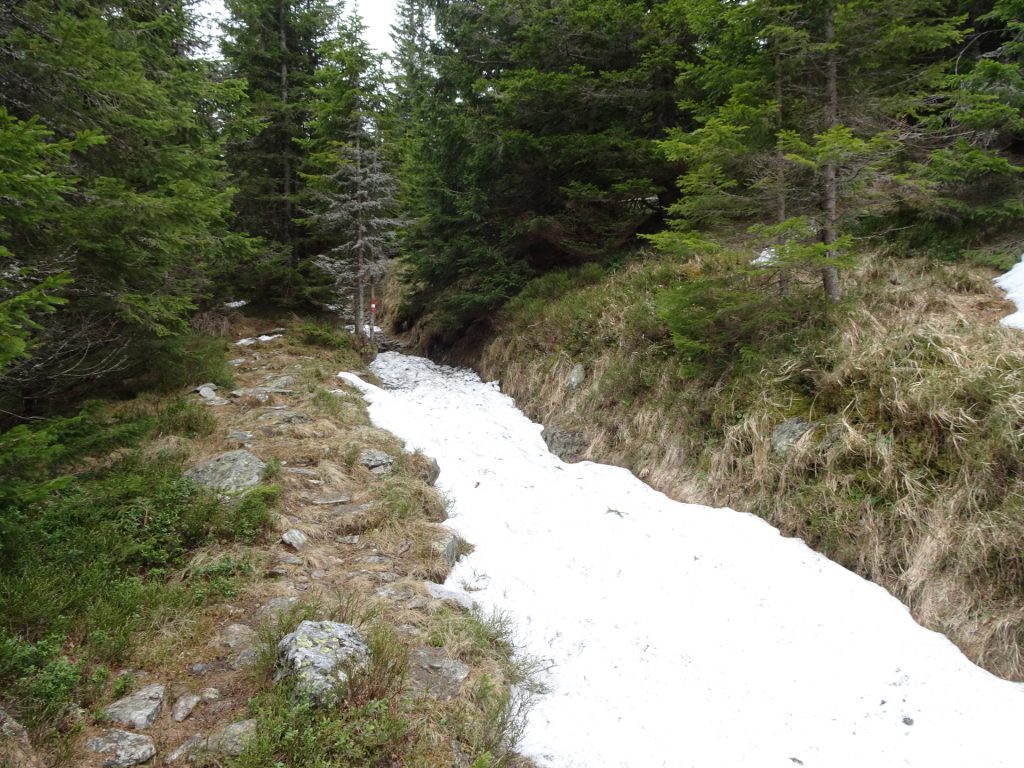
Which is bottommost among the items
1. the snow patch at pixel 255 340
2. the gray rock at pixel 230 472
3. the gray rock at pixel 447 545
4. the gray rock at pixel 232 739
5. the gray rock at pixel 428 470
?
the gray rock at pixel 447 545

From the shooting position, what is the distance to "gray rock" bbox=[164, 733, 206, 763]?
2805 mm

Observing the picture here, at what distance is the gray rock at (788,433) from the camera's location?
6.40 meters

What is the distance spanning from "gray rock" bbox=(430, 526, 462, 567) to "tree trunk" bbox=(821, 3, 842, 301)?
6195mm

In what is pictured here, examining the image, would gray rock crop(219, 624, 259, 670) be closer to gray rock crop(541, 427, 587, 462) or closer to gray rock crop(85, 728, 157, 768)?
gray rock crop(85, 728, 157, 768)

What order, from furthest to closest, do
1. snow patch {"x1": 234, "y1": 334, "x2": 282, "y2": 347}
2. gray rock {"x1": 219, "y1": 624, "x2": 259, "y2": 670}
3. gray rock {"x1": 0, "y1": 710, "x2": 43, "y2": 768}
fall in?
snow patch {"x1": 234, "y1": 334, "x2": 282, "y2": 347}
gray rock {"x1": 219, "y1": 624, "x2": 259, "y2": 670}
gray rock {"x1": 0, "y1": 710, "x2": 43, "y2": 768}

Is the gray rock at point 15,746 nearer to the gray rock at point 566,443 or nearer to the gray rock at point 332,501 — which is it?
the gray rock at point 332,501

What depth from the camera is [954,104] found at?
822cm

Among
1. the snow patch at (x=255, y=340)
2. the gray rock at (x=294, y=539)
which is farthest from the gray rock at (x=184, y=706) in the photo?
the snow patch at (x=255, y=340)

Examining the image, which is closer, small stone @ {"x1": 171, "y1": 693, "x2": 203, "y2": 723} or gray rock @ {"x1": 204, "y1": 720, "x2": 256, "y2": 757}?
gray rock @ {"x1": 204, "y1": 720, "x2": 256, "y2": 757}

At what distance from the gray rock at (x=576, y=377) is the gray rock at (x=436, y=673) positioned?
7.27 meters

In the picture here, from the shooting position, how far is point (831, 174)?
6.99 meters

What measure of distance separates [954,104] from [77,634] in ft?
42.3

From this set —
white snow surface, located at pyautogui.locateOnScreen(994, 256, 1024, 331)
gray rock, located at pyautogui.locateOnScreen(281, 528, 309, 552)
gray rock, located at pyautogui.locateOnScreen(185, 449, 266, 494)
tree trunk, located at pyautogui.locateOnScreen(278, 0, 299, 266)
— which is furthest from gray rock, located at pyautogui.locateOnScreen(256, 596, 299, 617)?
tree trunk, located at pyautogui.locateOnScreen(278, 0, 299, 266)

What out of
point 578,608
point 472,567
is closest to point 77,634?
point 472,567
